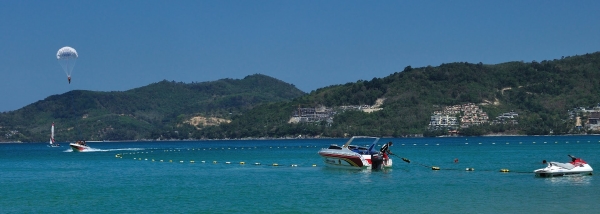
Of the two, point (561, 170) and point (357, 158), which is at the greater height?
point (357, 158)

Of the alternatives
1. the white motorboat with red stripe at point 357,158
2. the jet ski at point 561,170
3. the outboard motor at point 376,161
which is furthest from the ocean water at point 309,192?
→ the white motorboat with red stripe at point 357,158

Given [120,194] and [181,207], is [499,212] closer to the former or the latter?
[181,207]

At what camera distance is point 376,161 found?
6097 centimetres

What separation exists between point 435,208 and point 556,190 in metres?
9.48

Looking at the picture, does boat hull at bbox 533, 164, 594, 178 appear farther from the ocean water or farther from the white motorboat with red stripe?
the white motorboat with red stripe

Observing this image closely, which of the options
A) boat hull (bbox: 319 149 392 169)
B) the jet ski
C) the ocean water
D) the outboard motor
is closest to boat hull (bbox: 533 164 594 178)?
the jet ski

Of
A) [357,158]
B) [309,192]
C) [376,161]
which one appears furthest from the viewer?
[357,158]

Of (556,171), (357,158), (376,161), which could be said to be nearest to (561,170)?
(556,171)

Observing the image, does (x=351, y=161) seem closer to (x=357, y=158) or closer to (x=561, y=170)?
(x=357, y=158)

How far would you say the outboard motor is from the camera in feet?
200

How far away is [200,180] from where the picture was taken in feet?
192

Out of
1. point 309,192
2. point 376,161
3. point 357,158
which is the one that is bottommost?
point 309,192

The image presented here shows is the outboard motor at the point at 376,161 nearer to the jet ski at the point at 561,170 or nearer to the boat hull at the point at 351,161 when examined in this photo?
the boat hull at the point at 351,161

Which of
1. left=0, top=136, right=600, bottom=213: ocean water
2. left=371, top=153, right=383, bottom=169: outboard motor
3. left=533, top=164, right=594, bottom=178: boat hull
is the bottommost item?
left=0, top=136, right=600, bottom=213: ocean water
